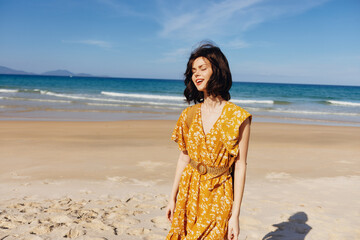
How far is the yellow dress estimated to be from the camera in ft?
6.26

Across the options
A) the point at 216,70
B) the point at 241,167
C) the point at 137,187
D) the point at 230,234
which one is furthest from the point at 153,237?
the point at 216,70

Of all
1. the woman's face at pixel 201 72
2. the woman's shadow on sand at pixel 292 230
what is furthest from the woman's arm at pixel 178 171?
the woman's shadow on sand at pixel 292 230

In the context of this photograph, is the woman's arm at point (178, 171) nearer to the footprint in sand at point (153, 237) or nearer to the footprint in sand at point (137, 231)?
the footprint in sand at point (153, 237)

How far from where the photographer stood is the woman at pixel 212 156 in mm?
1922

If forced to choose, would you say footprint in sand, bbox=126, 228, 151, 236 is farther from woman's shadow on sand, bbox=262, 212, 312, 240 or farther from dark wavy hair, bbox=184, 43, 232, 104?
dark wavy hair, bbox=184, 43, 232, 104

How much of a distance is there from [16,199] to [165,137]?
5.68 m

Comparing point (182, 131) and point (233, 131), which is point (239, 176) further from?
point (182, 131)

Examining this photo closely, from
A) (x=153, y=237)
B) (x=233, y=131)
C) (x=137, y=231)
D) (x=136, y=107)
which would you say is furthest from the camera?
(x=136, y=107)

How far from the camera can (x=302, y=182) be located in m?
6.04

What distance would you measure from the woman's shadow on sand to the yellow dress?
218cm

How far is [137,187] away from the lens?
5.51 metres

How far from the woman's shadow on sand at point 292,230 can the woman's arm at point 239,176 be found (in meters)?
2.18

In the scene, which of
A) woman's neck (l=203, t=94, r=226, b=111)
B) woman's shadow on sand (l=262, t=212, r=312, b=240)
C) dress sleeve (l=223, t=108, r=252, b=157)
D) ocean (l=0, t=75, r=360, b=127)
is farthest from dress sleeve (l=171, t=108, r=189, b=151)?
woman's shadow on sand (l=262, t=212, r=312, b=240)

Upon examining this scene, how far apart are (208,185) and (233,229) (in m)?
0.32
